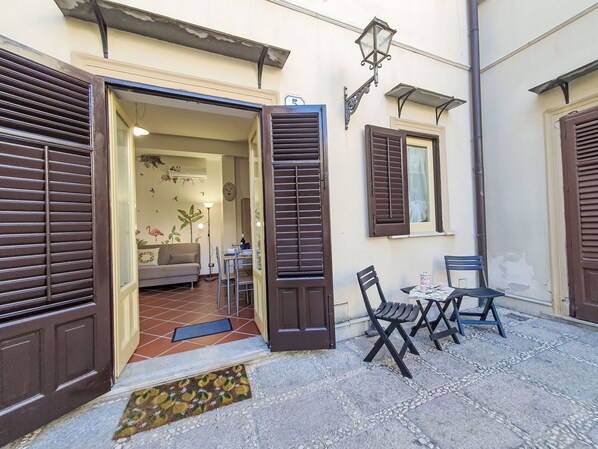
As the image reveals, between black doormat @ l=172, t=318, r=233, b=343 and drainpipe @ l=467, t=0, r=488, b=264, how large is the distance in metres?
3.83

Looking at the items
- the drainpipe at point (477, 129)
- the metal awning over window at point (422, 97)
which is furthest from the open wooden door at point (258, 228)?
the drainpipe at point (477, 129)

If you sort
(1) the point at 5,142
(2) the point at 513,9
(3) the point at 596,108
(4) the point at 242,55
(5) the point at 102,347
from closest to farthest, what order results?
(1) the point at 5,142, (5) the point at 102,347, (4) the point at 242,55, (3) the point at 596,108, (2) the point at 513,9

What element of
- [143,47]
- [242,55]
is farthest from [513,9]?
[143,47]

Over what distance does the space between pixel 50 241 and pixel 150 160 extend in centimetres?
534

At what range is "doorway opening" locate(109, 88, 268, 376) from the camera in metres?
2.37

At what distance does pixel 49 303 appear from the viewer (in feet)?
5.45

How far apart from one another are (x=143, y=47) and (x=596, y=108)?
4.72m

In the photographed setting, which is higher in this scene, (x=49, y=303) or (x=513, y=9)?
(x=513, y=9)

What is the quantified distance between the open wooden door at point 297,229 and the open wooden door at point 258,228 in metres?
0.14

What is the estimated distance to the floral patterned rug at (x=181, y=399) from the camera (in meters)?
1.65

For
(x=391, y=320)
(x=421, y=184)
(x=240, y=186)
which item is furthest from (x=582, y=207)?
(x=240, y=186)

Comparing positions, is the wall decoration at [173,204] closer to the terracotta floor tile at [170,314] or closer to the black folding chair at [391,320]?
the terracotta floor tile at [170,314]

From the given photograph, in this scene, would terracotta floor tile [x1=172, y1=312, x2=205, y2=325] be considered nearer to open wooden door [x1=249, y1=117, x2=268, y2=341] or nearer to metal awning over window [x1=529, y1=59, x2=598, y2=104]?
open wooden door [x1=249, y1=117, x2=268, y2=341]

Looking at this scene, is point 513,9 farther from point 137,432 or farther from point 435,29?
point 137,432
